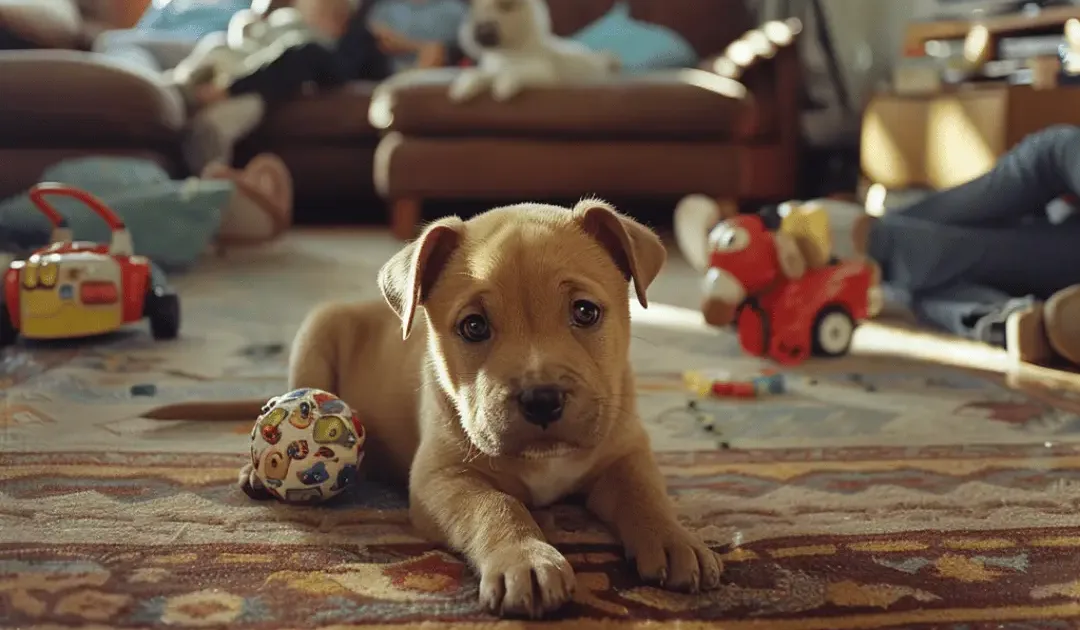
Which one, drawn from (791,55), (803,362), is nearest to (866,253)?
(803,362)

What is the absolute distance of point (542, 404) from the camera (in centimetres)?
126

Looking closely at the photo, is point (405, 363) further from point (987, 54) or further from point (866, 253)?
point (987, 54)

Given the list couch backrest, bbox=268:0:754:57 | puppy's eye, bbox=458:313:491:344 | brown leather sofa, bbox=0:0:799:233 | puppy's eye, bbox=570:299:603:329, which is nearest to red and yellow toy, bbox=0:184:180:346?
brown leather sofa, bbox=0:0:799:233

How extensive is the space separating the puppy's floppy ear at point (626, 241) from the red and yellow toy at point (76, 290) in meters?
1.68

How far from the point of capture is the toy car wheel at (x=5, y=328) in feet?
8.76

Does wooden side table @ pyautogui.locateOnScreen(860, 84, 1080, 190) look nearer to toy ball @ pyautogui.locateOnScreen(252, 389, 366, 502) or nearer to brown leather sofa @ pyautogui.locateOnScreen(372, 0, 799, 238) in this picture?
brown leather sofa @ pyautogui.locateOnScreen(372, 0, 799, 238)

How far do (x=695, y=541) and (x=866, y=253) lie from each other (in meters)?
2.34

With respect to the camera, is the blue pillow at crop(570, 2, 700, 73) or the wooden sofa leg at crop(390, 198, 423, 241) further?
the blue pillow at crop(570, 2, 700, 73)

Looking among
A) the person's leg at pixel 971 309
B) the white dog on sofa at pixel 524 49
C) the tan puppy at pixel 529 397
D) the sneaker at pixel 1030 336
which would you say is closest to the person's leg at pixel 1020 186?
the person's leg at pixel 971 309

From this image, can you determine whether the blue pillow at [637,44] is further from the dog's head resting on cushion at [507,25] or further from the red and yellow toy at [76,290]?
the red and yellow toy at [76,290]

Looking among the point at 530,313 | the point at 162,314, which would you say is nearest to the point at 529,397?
the point at 530,313

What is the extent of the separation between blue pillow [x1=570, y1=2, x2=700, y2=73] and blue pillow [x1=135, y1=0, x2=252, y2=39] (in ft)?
7.39

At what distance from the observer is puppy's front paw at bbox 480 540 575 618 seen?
115cm

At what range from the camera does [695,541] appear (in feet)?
4.28
